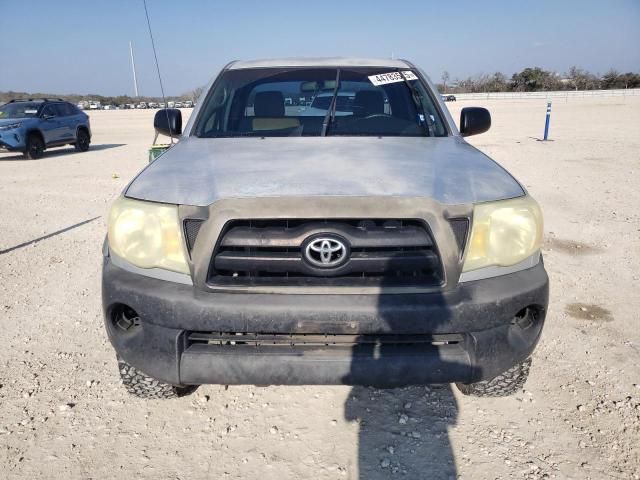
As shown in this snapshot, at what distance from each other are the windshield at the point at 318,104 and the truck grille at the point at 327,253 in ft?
4.31

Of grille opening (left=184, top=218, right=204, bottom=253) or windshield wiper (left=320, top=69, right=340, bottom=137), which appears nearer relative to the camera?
grille opening (left=184, top=218, right=204, bottom=253)

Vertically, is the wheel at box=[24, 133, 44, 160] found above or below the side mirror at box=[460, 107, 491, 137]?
below

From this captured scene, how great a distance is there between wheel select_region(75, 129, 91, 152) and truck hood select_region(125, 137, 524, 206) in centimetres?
1455

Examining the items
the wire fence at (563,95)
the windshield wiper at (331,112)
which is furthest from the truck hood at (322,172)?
the wire fence at (563,95)

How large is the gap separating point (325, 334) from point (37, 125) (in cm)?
1430

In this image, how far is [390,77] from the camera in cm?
345

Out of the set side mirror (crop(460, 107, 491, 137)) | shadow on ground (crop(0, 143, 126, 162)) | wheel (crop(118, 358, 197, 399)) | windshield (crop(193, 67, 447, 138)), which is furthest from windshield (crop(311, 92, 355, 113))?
shadow on ground (crop(0, 143, 126, 162))

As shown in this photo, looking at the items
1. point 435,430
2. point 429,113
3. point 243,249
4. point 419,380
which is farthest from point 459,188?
point 429,113

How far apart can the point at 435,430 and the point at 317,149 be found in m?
1.56

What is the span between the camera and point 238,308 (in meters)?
1.86

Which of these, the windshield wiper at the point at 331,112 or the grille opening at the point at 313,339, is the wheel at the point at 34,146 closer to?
the windshield wiper at the point at 331,112

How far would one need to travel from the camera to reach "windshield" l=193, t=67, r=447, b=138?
3.17 metres

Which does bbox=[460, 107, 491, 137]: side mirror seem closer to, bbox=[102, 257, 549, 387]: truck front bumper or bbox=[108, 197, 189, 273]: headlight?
bbox=[102, 257, 549, 387]: truck front bumper

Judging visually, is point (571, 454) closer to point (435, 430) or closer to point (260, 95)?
point (435, 430)
